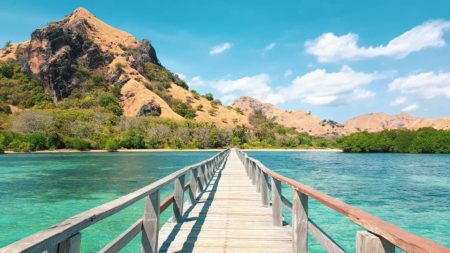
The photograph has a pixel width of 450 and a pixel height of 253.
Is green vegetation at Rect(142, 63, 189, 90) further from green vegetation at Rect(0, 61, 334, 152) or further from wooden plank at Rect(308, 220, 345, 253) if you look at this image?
wooden plank at Rect(308, 220, 345, 253)

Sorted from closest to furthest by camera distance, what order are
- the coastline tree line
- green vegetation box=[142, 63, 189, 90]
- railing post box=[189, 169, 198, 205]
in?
railing post box=[189, 169, 198, 205]
the coastline tree line
green vegetation box=[142, 63, 189, 90]

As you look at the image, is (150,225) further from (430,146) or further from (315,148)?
(315,148)

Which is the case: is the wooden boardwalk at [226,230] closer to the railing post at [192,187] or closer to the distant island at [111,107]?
the railing post at [192,187]

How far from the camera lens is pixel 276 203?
268 inches

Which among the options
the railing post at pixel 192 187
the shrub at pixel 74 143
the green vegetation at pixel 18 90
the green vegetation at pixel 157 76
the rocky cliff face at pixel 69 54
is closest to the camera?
the railing post at pixel 192 187

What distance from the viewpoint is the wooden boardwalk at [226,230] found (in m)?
5.60

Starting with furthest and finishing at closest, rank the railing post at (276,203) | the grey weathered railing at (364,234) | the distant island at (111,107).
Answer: the distant island at (111,107) → the railing post at (276,203) → the grey weathered railing at (364,234)

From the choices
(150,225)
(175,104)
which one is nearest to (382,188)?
(150,225)

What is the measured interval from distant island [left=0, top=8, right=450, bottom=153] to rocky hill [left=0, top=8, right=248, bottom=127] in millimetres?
327

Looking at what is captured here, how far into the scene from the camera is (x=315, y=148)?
118188 mm

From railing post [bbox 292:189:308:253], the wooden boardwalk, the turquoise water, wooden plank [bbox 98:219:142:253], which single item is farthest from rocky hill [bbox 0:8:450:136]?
railing post [bbox 292:189:308:253]

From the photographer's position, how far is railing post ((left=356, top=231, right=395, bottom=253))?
2160 mm

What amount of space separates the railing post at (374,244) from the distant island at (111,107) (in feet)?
250

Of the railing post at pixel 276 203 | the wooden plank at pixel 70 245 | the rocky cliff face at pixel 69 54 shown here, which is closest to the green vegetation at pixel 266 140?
the rocky cliff face at pixel 69 54
